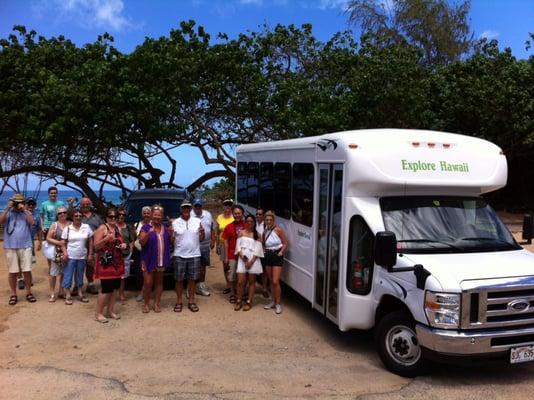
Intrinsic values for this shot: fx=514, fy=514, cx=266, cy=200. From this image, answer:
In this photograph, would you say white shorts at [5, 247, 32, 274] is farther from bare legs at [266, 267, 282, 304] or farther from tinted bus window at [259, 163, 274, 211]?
tinted bus window at [259, 163, 274, 211]

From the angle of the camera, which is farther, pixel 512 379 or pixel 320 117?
pixel 320 117

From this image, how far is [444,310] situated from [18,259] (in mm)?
6739

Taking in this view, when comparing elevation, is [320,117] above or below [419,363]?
above

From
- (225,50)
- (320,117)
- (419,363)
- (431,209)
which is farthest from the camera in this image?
(225,50)

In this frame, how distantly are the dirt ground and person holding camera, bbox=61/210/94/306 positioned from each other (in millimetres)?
449

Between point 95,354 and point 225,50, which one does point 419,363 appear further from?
point 225,50

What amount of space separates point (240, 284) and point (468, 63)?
57.1 ft

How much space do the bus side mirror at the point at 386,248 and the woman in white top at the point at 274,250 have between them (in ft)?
9.28

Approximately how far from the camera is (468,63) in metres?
21.4

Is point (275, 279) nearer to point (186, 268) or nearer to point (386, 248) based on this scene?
point (186, 268)

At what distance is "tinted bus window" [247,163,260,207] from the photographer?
1035 cm

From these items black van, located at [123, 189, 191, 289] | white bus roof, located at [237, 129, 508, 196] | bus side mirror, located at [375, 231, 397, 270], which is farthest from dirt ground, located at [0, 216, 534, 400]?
black van, located at [123, 189, 191, 289]

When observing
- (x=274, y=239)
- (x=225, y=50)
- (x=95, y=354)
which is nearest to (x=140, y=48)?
(x=225, y=50)

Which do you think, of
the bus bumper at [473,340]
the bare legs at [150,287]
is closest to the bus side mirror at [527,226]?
the bus bumper at [473,340]
